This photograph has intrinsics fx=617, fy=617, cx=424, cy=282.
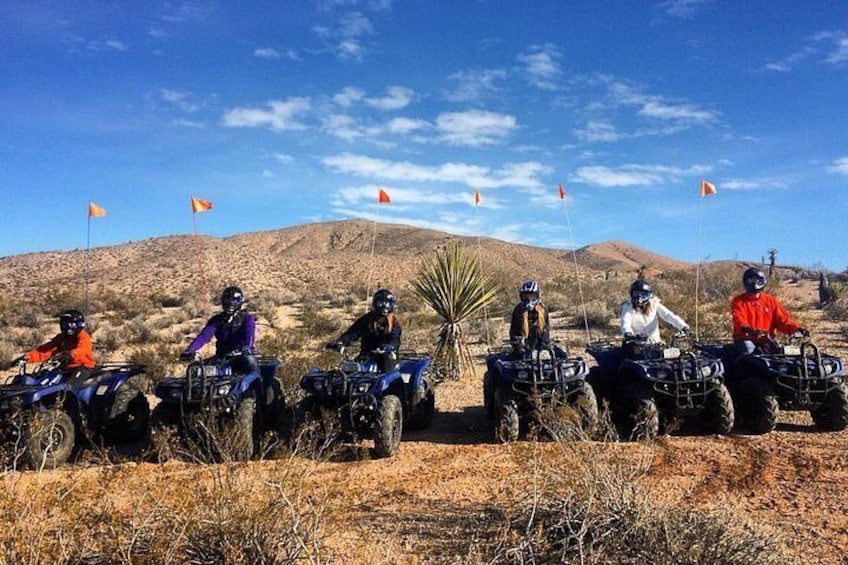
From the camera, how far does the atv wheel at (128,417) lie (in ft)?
24.0

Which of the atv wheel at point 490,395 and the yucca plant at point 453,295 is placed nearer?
the atv wheel at point 490,395

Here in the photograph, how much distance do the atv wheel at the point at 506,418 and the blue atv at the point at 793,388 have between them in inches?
109

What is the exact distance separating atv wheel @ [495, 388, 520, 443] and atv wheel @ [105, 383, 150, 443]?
14.5 ft

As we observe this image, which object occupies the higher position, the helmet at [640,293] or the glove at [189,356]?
the helmet at [640,293]

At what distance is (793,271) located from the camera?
39.2 m

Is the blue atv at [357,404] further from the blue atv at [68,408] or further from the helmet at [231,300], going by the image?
the blue atv at [68,408]

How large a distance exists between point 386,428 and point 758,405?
4233mm

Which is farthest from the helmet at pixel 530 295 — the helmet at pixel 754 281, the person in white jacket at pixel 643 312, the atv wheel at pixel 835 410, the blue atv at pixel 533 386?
the atv wheel at pixel 835 410

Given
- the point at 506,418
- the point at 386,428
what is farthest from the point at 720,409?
the point at 386,428

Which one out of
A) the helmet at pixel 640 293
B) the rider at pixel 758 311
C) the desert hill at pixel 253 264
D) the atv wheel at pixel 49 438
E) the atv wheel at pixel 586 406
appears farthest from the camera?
the desert hill at pixel 253 264

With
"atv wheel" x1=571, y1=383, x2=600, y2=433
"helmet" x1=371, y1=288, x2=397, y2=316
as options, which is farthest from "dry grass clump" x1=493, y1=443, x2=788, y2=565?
"helmet" x1=371, y1=288, x2=397, y2=316

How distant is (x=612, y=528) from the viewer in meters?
3.71

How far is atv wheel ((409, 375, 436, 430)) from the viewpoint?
787cm

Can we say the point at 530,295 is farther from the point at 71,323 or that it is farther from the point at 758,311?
the point at 71,323
